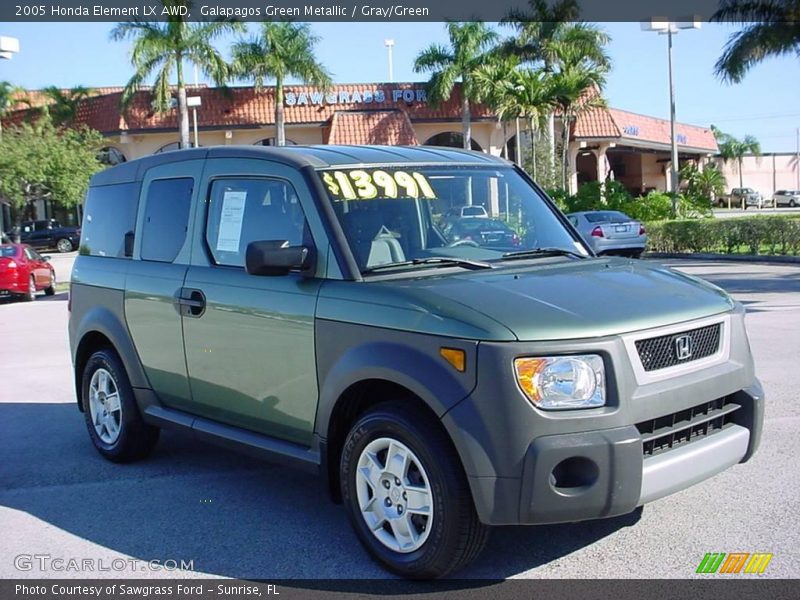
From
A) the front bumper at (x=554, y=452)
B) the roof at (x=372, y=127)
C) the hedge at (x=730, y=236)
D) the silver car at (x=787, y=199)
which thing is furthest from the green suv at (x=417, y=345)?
the silver car at (x=787, y=199)

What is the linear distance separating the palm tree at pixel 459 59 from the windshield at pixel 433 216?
36343 millimetres

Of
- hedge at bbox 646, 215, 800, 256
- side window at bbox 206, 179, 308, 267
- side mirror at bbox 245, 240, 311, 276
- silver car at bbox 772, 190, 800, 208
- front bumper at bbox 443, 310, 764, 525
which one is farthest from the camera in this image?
silver car at bbox 772, 190, 800, 208

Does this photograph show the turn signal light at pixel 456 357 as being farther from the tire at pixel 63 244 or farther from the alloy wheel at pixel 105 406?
the tire at pixel 63 244

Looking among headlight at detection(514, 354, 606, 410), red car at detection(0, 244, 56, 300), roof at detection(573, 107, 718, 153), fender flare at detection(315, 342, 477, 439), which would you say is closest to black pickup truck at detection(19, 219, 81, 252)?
red car at detection(0, 244, 56, 300)

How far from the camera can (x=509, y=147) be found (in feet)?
161

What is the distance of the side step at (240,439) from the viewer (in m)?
4.90

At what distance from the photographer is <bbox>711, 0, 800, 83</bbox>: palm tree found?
28438 mm

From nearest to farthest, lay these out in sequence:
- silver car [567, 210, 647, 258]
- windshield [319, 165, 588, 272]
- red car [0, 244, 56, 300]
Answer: windshield [319, 165, 588, 272], red car [0, 244, 56, 300], silver car [567, 210, 647, 258]

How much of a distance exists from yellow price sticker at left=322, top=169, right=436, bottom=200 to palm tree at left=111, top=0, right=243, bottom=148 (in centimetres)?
3622

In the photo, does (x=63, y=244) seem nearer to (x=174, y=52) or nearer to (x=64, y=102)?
(x=64, y=102)

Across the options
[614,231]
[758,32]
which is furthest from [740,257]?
[758,32]

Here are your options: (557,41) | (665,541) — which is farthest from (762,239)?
(665,541)

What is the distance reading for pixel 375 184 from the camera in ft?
17.0

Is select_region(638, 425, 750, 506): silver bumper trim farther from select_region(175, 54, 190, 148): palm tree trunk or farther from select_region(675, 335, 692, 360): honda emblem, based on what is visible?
select_region(175, 54, 190, 148): palm tree trunk
